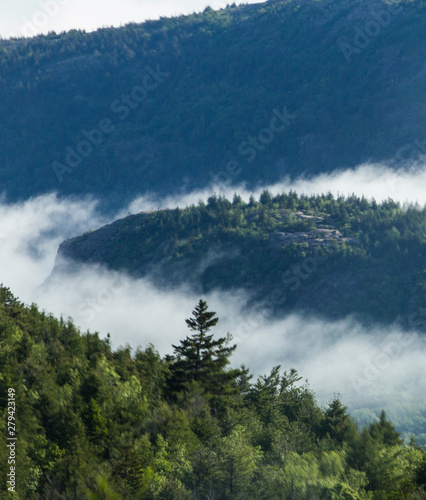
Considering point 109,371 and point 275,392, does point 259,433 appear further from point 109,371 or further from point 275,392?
point 275,392

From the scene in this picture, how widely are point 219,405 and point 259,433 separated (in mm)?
5950

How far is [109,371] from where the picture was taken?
283 ft

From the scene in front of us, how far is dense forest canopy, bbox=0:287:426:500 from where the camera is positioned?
59594 mm

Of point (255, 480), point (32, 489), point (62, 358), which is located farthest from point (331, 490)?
point (62, 358)

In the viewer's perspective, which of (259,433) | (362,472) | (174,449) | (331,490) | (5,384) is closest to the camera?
(331,490)

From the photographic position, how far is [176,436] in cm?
6950

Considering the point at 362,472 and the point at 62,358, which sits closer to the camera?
the point at 362,472

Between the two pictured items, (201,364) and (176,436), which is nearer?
(176,436)

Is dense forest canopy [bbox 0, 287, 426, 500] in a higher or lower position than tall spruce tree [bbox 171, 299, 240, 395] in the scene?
lower

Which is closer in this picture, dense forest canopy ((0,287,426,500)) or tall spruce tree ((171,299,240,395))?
dense forest canopy ((0,287,426,500))

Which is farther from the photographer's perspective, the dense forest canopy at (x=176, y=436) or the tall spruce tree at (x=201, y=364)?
the tall spruce tree at (x=201, y=364)

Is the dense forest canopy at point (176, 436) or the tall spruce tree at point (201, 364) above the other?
the tall spruce tree at point (201, 364)

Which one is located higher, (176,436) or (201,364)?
(201,364)

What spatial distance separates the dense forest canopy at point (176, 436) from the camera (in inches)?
2346
